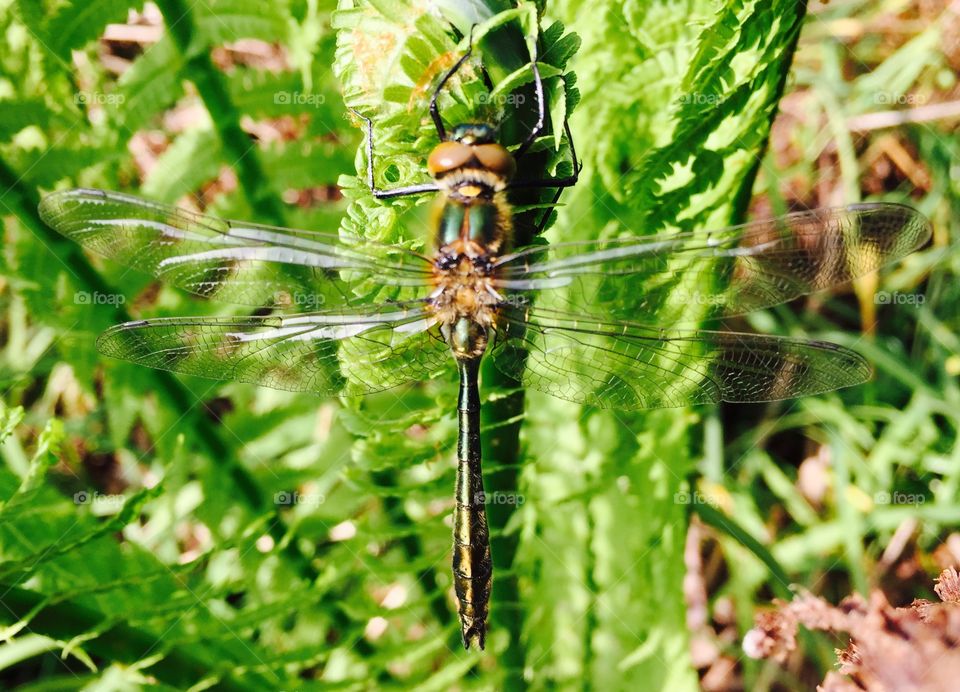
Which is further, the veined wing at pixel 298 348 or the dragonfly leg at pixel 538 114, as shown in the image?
the veined wing at pixel 298 348

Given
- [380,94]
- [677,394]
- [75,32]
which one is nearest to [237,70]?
[75,32]

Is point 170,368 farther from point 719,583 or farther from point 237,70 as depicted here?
point 719,583
